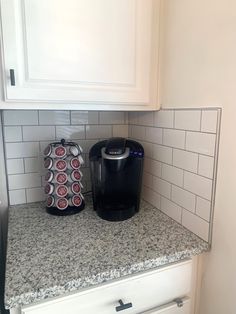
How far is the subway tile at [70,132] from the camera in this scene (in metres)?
1.21

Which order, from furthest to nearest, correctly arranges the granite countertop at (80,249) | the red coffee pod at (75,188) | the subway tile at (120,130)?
the subway tile at (120,130)
the red coffee pod at (75,188)
the granite countertop at (80,249)

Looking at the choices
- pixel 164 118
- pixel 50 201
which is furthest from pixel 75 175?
pixel 164 118

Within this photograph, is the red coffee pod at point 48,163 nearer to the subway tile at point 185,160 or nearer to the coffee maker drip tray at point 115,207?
the coffee maker drip tray at point 115,207

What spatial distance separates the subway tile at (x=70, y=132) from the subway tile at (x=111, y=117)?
119 millimetres

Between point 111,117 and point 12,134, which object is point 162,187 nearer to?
point 111,117

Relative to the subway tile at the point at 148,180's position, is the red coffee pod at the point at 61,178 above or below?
above

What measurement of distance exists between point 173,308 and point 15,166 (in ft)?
2.93

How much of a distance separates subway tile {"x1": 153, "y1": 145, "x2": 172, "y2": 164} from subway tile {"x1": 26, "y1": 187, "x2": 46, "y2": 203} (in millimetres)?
599

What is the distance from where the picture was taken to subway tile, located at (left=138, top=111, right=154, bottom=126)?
1116 mm

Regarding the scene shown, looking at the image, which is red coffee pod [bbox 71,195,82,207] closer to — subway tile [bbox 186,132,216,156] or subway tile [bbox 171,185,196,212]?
subway tile [bbox 171,185,196,212]

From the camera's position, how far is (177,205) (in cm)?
99

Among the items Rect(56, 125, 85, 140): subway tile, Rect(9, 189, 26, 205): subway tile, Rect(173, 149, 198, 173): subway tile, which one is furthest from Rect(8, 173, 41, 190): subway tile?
Rect(173, 149, 198, 173): subway tile

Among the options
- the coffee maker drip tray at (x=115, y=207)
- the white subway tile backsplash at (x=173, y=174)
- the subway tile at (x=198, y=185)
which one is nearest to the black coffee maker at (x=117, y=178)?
the coffee maker drip tray at (x=115, y=207)

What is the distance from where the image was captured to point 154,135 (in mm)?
1103
